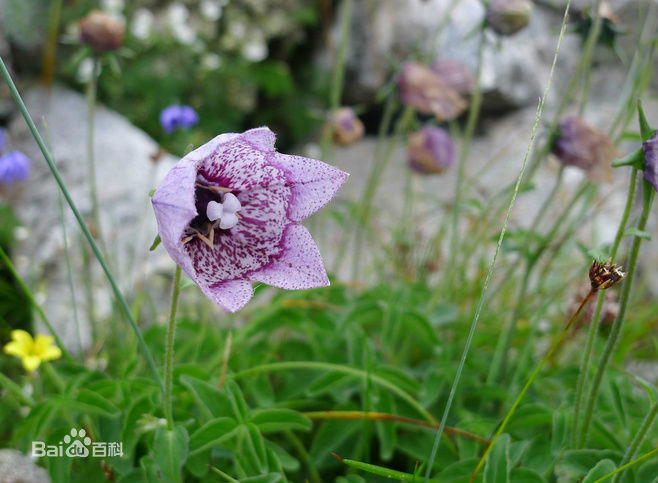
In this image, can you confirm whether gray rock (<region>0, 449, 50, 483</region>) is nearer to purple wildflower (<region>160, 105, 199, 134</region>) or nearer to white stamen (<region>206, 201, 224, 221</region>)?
white stamen (<region>206, 201, 224, 221</region>)

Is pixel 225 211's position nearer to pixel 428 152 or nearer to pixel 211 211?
pixel 211 211

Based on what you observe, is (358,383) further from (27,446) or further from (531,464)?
(27,446)

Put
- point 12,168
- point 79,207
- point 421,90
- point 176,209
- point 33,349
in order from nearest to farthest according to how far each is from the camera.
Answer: point 176,209 → point 33,349 → point 421,90 → point 12,168 → point 79,207

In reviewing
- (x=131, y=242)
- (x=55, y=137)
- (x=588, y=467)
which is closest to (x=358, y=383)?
(x=588, y=467)

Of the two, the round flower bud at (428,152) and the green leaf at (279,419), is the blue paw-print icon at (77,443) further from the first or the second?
the round flower bud at (428,152)

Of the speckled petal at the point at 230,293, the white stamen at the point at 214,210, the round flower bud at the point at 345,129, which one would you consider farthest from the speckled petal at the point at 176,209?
the round flower bud at the point at 345,129

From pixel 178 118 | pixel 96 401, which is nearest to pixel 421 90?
pixel 178 118
